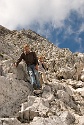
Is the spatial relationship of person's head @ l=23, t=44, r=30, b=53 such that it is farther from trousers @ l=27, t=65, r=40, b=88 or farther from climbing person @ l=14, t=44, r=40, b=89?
trousers @ l=27, t=65, r=40, b=88

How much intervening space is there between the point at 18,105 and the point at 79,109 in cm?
443

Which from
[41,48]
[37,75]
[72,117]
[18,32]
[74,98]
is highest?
[18,32]

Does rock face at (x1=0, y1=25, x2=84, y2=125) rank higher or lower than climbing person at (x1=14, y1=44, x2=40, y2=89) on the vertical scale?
lower

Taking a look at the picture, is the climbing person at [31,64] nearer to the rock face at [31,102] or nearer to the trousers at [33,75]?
the trousers at [33,75]

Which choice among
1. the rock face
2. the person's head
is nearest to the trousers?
the rock face

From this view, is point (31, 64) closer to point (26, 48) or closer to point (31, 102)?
point (26, 48)

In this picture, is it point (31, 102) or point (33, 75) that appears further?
point (33, 75)

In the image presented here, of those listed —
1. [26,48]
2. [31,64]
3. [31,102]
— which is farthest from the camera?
[31,64]

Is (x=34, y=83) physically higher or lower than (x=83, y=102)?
higher

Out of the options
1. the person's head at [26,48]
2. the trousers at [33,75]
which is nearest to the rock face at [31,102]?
the trousers at [33,75]

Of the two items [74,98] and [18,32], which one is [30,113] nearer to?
[74,98]

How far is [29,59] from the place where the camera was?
18.9 m

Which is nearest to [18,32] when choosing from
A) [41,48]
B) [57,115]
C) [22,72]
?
[41,48]

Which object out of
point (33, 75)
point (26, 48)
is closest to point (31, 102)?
point (33, 75)
